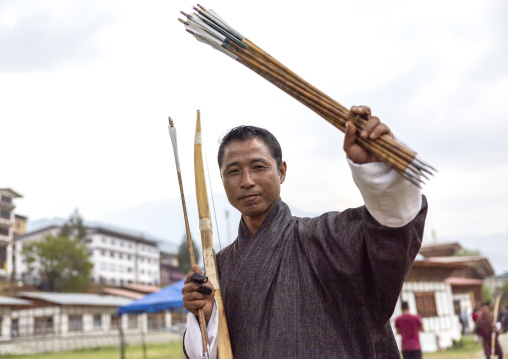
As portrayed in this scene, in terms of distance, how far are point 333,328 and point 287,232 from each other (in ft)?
1.67

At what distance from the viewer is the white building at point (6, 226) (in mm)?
43469

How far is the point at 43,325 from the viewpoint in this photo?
34750 mm

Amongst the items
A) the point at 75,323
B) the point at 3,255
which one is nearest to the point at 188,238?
the point at 75,323

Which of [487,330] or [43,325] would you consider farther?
[43,325]

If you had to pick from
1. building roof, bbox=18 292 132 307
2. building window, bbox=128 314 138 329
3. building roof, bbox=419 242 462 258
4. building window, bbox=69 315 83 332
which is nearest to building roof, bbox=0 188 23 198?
building roof, bbox=18 292 132 307

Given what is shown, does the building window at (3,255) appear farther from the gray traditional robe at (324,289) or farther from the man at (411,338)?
the gray traditional robe at (324,289)

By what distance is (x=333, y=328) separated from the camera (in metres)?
2.06

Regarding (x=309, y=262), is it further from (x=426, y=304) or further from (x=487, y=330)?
(x=426, y=304)

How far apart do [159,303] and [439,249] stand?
29717mm

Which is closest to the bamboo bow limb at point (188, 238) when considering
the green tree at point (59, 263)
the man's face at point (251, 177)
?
→ the man's face at point (251, 177)

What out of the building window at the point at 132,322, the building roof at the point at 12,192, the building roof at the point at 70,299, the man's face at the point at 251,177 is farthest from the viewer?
the building window at the point at 132,322

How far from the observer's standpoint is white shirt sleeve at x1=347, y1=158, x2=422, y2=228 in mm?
1706

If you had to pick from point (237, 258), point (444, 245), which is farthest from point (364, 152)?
point (444, 245)

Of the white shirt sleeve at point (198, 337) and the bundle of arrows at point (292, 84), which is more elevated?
the bundle of arrows at point (292, 84)
